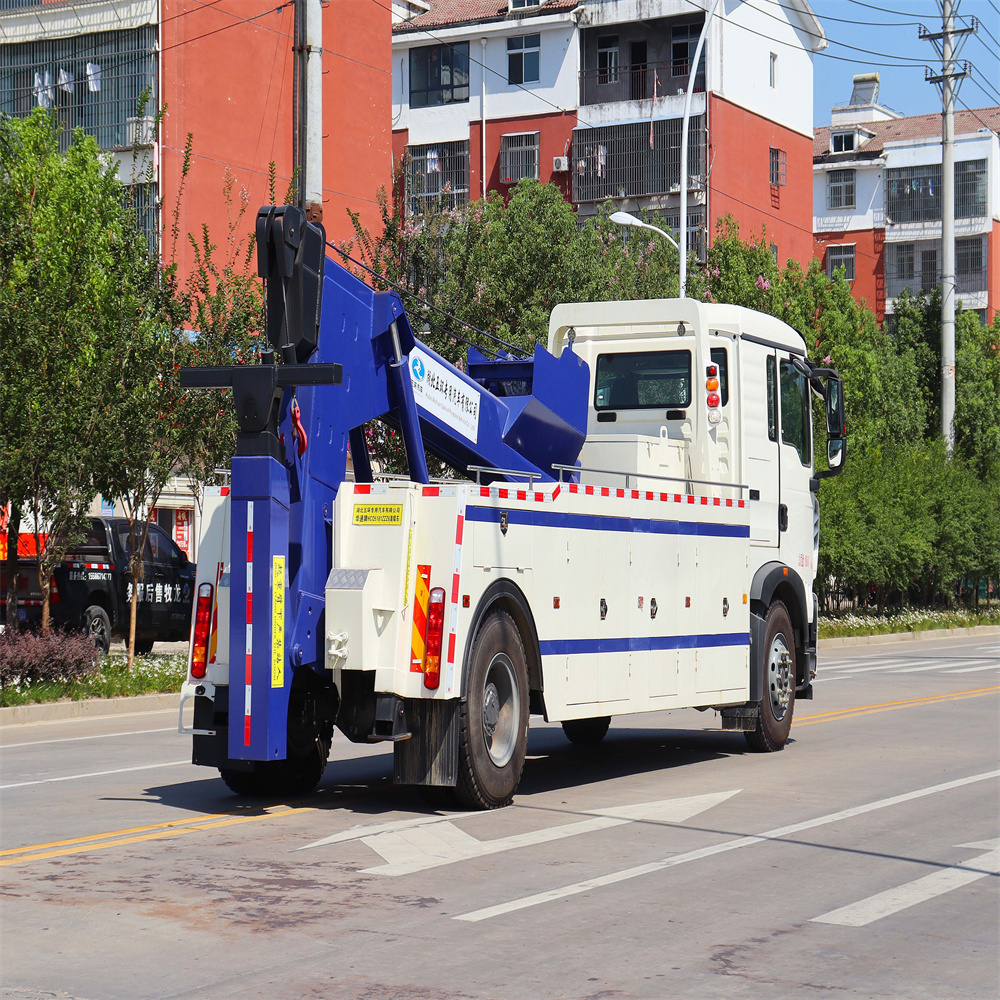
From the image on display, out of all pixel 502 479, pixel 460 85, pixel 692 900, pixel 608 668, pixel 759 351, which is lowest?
pixel 692 900

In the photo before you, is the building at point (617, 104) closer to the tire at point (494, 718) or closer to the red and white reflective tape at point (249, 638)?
the tire at point (494, 718)

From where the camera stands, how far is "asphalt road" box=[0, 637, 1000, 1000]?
6.09 m

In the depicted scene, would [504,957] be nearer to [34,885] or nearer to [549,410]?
[34,885]

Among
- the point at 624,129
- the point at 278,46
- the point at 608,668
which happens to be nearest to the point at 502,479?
the point at 608,668

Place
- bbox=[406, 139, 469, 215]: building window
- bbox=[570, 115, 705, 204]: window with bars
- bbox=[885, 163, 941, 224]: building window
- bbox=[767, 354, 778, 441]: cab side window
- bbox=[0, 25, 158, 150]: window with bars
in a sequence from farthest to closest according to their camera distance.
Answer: bbox=[885, 163, 941, 224]: building window, bbox=[406, 139, 469, 215]: building window, bbox=[570, 115, 705, 204]: window with bars, bbox=[0, 25, 158, 150]: window with bars, bbox=[767, 354, 778, 441]: cab side window

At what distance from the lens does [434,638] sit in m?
9.51

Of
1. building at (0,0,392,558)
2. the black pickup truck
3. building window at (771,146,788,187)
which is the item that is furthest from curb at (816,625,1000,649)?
building window at (771,146,788,187)

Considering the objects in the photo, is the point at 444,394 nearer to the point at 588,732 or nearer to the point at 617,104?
the point at 588,732

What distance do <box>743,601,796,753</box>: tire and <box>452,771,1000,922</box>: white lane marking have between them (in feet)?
6.75

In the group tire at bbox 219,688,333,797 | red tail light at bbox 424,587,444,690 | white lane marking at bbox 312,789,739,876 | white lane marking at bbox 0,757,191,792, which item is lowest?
white lane marking at bbox 0,757,191,792

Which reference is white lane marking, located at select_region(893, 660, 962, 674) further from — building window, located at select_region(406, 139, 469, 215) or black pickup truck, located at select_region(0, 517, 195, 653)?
building window, located at select_region(406, 139, 469, 215)

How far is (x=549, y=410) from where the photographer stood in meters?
12.2

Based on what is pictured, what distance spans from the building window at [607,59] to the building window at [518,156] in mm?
3174

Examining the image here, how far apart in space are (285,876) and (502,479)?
4809 millimetres
